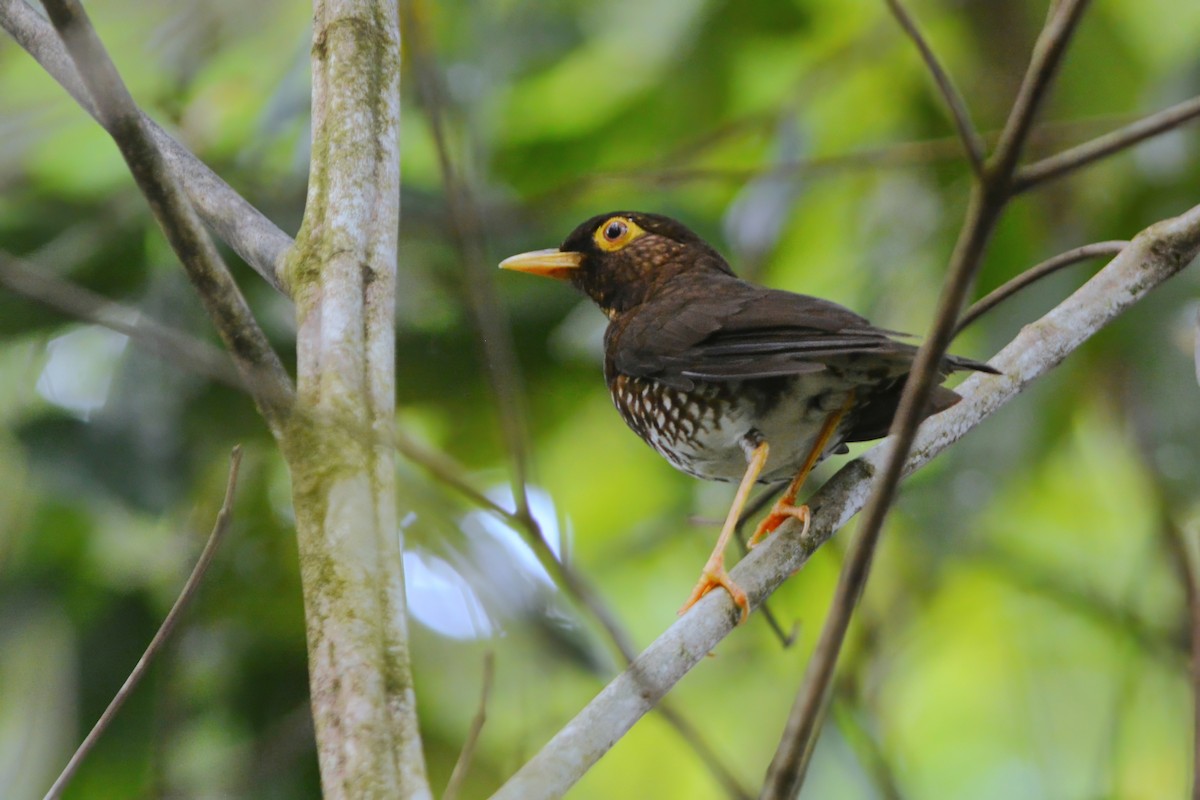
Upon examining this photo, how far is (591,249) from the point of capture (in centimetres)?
452

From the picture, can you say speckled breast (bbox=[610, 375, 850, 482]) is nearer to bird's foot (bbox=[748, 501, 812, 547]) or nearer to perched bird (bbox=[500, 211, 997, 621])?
perched bird (bbox=[500, 211, 997, 621])

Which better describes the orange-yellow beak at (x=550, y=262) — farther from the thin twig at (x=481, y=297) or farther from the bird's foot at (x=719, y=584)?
the thin twig at (x=481, y=297)

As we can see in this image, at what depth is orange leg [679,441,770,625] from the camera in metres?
2.64

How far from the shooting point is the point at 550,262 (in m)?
4.52

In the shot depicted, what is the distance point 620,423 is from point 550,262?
5.21 ft

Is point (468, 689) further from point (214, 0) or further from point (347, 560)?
point (214, 0)

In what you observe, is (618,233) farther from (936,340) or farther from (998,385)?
(936,340)

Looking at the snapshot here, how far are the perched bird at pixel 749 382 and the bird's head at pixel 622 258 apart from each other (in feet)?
0.98

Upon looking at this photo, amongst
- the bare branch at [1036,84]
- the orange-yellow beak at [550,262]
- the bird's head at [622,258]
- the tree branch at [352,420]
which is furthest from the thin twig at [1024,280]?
the orange-yellow beak at [550,262]

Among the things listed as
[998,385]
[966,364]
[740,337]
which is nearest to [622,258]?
[740,337]

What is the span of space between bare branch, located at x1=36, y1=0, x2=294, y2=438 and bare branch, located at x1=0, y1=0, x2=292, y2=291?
433mm

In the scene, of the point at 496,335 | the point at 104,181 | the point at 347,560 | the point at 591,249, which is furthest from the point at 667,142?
the point at 347,560

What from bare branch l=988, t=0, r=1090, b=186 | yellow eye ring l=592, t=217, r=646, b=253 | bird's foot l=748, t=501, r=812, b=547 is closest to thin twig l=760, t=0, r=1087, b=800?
bare branch l=988, t=0, r=1090, b=186

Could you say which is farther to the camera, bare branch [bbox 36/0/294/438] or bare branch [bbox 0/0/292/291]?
bare branch [bbox 0/0/292/291]
